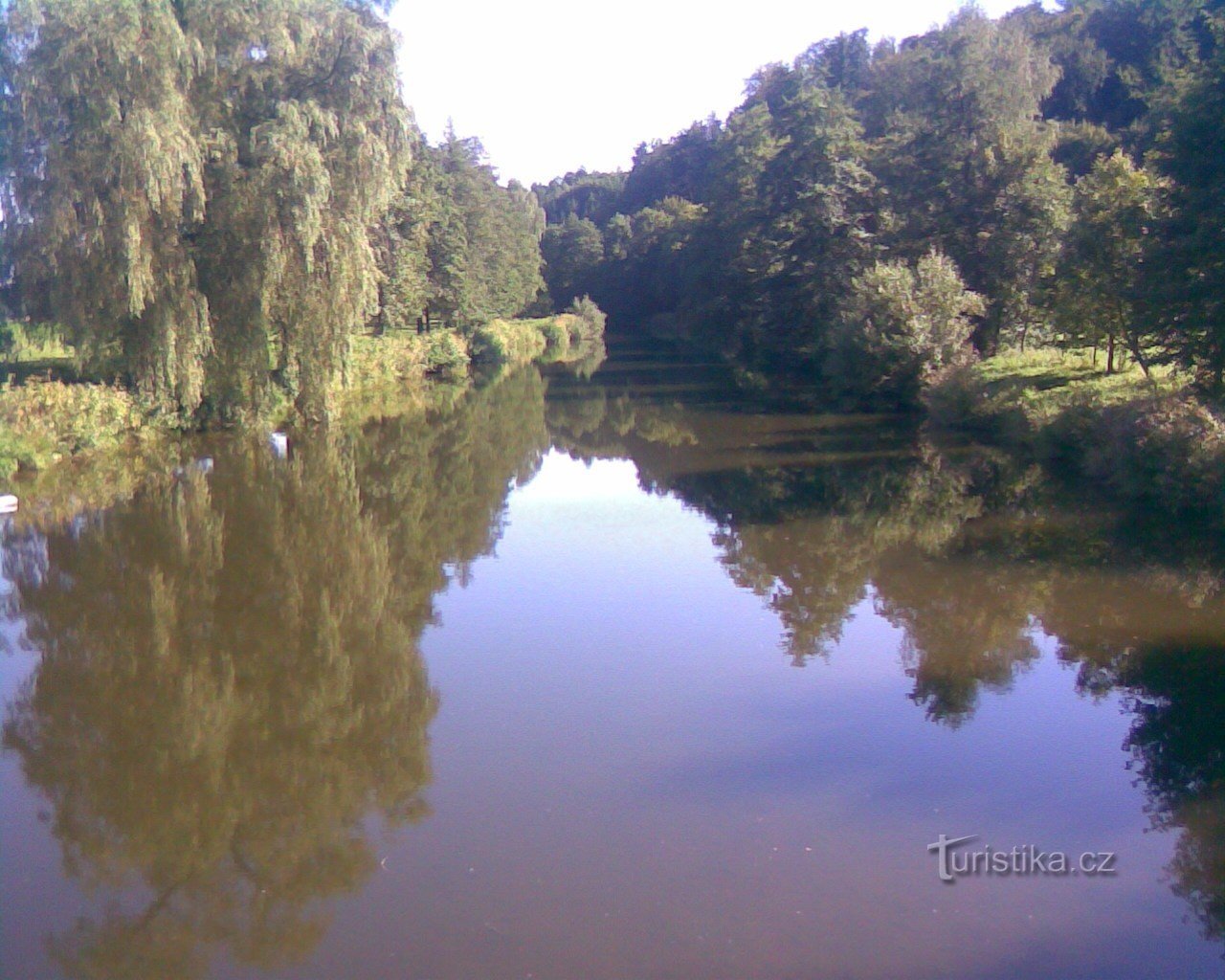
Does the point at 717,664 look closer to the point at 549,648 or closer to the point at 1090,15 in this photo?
the point at 549,648

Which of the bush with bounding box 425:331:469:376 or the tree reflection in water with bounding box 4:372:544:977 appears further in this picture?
the bush with bounding box 425:331:469:376

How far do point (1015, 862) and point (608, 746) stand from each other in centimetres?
315

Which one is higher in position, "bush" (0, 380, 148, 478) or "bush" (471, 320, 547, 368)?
"bush" (471, 320, 547, 368)

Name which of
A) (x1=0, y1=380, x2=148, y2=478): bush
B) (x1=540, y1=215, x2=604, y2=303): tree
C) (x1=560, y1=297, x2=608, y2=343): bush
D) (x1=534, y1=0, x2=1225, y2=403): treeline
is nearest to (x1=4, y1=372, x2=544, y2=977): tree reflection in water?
(x1=0, y1=380, x2=148, y2=478): bush

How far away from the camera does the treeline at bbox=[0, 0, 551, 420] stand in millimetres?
20000

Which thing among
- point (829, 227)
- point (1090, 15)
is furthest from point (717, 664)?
point (1090, 15)

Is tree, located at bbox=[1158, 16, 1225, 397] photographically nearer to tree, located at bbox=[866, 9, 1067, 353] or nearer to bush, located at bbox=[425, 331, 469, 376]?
tree, located at bbox=[866, 9, 1067, 353]

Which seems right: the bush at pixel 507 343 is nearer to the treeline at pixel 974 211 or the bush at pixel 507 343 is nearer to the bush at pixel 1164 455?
the treeline at pixel 974 211

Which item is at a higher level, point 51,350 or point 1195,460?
point 51,350

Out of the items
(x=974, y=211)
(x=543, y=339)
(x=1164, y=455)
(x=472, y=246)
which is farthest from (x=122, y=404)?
(x=543, y=339)

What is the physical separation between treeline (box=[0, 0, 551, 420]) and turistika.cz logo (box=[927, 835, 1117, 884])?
744 inches

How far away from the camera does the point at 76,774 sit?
26.1 ft

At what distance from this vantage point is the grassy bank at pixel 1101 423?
49.9 ft

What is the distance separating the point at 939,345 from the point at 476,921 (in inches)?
970
